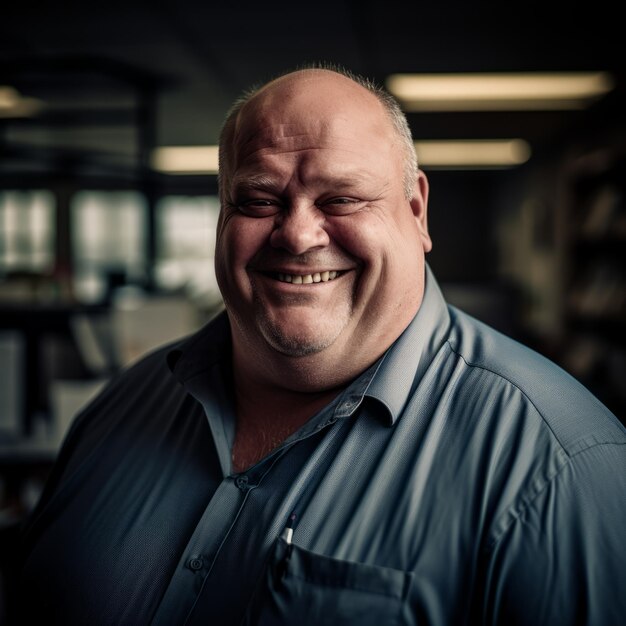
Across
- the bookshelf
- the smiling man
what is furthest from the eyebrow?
the bookshelf

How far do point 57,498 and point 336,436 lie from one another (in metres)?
0.56

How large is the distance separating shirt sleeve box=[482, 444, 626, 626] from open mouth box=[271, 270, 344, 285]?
0.46 m

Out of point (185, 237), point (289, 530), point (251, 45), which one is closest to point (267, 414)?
point (289, 530)

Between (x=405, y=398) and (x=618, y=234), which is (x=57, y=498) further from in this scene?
(x=618, y=234)

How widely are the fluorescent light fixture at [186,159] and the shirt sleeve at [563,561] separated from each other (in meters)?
7.88

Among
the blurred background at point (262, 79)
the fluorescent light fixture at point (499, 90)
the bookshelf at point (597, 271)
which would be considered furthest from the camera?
the fluorescent light fixture at point (499, 90)

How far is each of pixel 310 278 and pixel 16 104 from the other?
6085 millimetres

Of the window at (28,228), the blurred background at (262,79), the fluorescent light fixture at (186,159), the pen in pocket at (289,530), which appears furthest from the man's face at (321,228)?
the window at (28,228)

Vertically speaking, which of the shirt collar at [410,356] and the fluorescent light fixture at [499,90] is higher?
the fluorescent light fixture at [499,90]

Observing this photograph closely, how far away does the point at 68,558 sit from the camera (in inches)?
43.0

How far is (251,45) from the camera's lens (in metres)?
4.30

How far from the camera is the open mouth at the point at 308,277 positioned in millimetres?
1062

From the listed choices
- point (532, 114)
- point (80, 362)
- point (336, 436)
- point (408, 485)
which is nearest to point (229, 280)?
point (336, 436)

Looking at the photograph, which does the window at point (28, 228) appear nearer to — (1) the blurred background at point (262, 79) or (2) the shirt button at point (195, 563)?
(1) the blurred background at point (262, 79)
